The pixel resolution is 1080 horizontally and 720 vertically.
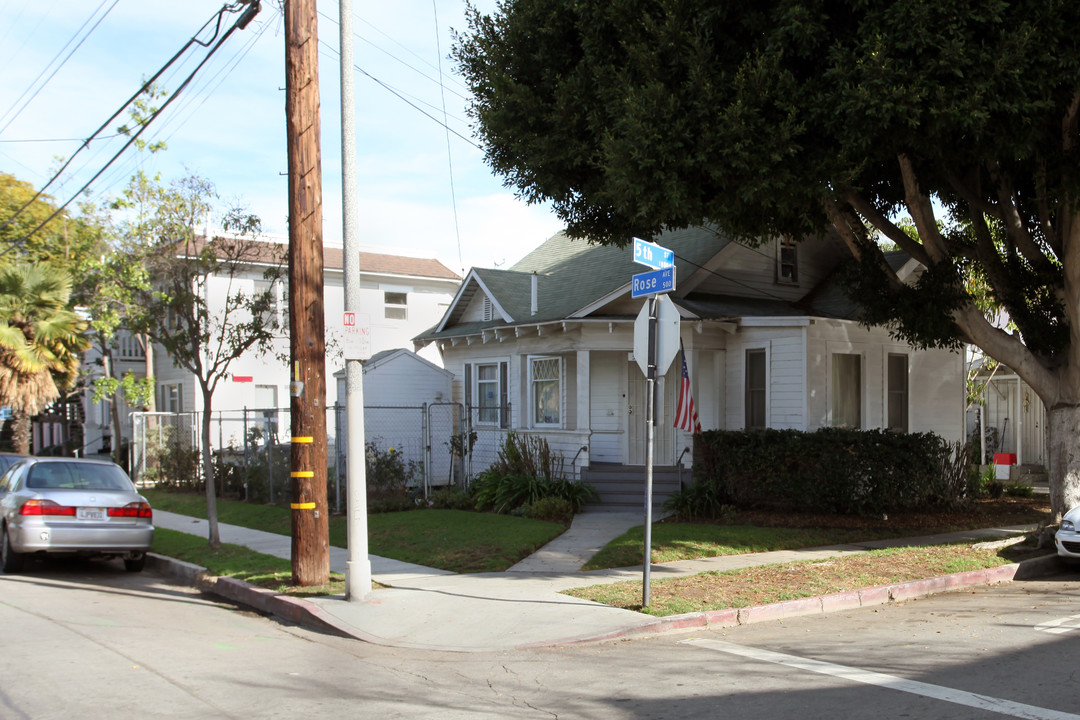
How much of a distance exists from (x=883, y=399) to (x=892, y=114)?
9.44 m

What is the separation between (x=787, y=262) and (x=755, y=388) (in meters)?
3.59

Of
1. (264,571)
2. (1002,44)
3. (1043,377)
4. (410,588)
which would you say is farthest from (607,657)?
(1043,377)

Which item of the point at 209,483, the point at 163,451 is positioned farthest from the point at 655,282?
the point at 163,451

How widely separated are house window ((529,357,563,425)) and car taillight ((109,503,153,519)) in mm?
9026

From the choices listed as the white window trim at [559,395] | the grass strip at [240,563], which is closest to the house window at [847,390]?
the white window trim at [559,395]

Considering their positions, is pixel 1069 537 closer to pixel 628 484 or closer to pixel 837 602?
pixel 837 602

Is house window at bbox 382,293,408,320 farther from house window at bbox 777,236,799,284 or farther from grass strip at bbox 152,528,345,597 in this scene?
grass strip at bbox 152,528,345,597

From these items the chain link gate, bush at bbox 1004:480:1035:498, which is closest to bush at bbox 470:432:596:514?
the chain link gate

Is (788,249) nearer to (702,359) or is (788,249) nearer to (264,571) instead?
(702,359)

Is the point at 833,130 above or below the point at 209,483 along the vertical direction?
above

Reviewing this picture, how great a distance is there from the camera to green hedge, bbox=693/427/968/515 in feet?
47.0

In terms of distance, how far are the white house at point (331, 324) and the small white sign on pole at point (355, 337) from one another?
16465 mm

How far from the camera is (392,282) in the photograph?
29.6 meters

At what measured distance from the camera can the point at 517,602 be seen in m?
9.27
